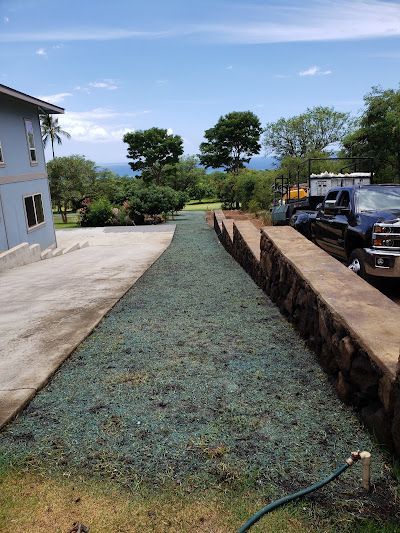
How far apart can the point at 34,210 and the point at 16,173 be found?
2.19m

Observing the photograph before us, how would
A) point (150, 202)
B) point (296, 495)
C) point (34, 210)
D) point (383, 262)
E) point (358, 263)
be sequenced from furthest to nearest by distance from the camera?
point (150, 202), point (34, 210), point (358, 263), point (383, 262), point (296, 495)

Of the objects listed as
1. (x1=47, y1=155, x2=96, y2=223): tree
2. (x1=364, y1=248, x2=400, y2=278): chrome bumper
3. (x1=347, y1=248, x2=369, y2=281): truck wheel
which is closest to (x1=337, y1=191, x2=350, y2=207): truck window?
(x1=347, y1=248, x2=369, y2=281): truck wheel

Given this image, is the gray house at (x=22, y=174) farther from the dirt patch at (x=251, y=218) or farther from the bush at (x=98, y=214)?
the bush at (x=98, y=214)

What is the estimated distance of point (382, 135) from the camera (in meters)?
25.4

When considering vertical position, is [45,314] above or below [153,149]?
below

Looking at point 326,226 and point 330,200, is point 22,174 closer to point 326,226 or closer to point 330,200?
point 330,200

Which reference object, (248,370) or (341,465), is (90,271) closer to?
(248,370)

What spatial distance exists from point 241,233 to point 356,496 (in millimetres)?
8811

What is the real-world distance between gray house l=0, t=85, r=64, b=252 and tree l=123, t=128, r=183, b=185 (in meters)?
38.1

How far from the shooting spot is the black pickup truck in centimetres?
655

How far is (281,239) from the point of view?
718 cm


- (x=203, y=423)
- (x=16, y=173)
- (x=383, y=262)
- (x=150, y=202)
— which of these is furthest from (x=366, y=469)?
(x=150, y=202)

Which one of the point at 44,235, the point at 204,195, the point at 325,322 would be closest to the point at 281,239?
the point at 325,322

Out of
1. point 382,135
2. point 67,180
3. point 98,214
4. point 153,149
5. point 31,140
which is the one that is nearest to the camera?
point 31,140
